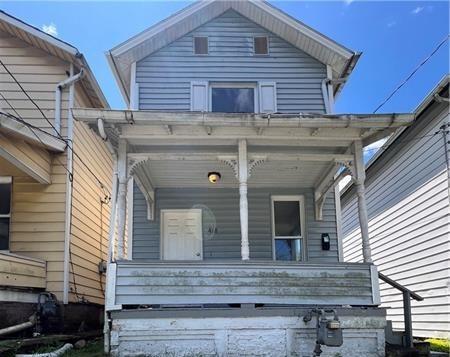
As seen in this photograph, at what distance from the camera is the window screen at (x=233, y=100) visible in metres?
9.58

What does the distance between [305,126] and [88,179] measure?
5211mm

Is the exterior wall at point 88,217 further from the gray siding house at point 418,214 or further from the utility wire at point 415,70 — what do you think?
the gray siding house at point 418,214

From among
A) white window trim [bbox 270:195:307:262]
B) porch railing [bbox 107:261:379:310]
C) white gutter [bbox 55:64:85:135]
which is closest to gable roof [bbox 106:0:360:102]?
white gutter [bbox 55:64:85:135]

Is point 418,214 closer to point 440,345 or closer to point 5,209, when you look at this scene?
point 440,345

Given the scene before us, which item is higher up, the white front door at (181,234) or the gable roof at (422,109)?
the gable roof at (422,109)

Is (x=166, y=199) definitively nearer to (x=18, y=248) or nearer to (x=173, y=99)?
(x=173, y=99)

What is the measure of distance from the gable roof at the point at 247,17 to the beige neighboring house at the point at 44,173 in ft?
2.88

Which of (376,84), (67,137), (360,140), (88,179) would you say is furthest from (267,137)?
(376,84)

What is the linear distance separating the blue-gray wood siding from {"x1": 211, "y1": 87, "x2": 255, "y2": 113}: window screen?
161 cm

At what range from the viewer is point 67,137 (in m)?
8.78

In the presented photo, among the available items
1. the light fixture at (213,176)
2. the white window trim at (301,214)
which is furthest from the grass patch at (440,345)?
the light fixture at (213,176)

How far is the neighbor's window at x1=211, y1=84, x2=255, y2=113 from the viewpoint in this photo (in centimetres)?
959

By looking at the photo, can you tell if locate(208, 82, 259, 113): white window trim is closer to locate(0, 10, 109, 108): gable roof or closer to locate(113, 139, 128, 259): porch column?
locate(0, 10, 109, 108): gable roof

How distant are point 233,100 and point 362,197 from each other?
148 inches
